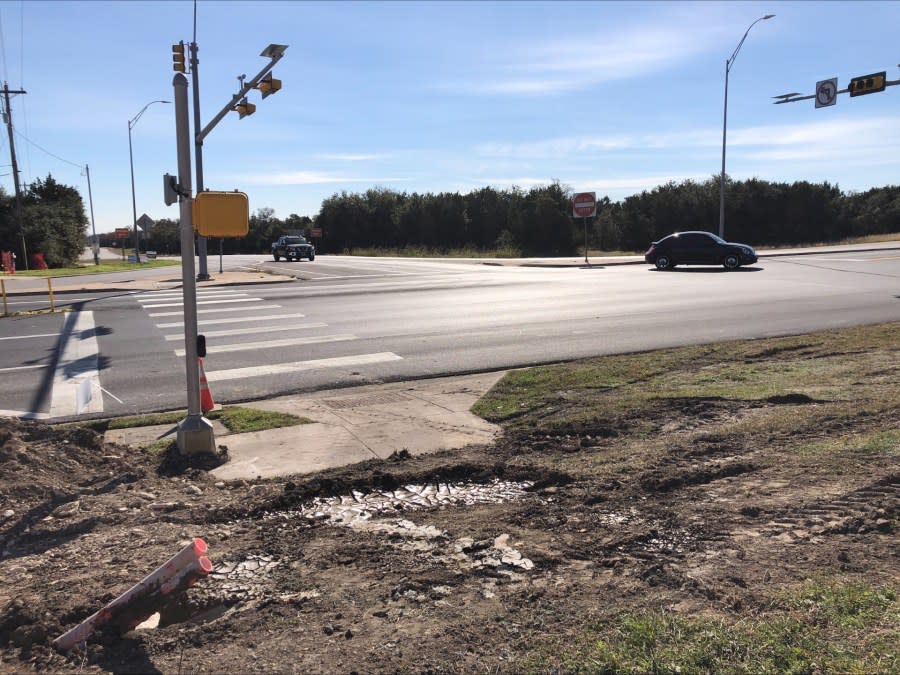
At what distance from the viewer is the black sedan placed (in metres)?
29.2

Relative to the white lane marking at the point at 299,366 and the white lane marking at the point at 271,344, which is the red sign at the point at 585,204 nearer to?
the white lane marking at the point at 271,344

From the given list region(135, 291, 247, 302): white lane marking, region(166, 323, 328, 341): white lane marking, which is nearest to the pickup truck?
region(135, 291, 247, 302): white lane marking

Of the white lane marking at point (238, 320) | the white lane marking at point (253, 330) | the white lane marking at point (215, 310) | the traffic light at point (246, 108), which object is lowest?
the white lane marking at point (253, 330)

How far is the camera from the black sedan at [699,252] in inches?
1148

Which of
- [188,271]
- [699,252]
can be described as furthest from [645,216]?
[188,271]

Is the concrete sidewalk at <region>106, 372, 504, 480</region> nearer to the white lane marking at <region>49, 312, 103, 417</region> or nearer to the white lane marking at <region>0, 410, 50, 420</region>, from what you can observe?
the white lane marking at <region>0, 410, 50, 420</region>

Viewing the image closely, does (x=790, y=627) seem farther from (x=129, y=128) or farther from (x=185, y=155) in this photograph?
(x=129, y=128)

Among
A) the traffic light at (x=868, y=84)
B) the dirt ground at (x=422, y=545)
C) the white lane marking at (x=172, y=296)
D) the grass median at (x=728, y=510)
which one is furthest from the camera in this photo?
the traffic light at (x=868, y=84)

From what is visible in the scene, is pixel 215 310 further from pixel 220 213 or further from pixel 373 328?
pixel 220 213

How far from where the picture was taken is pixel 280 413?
8359mm

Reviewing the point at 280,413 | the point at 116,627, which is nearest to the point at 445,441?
the point at 280,413

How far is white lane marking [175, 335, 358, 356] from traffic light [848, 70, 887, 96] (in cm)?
2195

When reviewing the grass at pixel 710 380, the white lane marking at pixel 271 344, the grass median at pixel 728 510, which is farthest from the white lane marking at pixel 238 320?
the grass median at pixel 728 510

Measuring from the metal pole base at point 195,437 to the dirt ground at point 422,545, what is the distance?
10.8 inches
